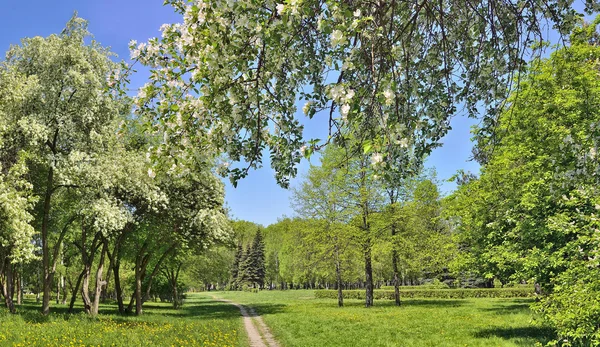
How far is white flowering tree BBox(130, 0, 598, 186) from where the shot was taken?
12.1 feet

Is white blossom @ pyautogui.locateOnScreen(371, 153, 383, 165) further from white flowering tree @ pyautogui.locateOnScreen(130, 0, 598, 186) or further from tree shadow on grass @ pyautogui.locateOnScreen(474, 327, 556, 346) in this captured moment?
tree shadow on grass @ pyautogui.locateOnScreen(474, 327, 556, 346)

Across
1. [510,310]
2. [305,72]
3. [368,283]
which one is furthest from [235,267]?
[305,72]

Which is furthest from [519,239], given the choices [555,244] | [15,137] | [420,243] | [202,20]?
[15,137]

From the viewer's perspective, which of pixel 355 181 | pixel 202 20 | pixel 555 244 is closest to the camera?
pixel 202 20

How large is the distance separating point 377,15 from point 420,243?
31.3 meters

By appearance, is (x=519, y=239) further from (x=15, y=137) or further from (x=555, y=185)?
(x=15, y=137)

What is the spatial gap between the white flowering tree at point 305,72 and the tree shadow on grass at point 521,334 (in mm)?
12586

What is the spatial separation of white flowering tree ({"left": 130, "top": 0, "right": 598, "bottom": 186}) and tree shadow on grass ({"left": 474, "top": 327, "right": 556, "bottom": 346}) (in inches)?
496

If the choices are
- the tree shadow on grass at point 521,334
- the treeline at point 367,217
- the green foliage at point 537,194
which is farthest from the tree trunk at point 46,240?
the tree shadow on grass at point 521,334

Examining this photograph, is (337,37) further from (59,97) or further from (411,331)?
(59,97)

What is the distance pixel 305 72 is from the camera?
4566 millimetres

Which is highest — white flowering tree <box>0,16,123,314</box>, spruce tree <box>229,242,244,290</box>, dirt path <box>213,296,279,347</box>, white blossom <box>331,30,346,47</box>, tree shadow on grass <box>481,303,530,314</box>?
white flowering tree <box>0,16,123,314</box>

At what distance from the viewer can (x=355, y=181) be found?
1291 inches

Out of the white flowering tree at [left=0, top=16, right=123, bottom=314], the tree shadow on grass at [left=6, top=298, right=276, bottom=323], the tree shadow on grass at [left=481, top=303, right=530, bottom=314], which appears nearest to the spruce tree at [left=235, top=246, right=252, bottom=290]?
the tree shadow on grass at [left=6, top=298, right=276, bottom=323]
